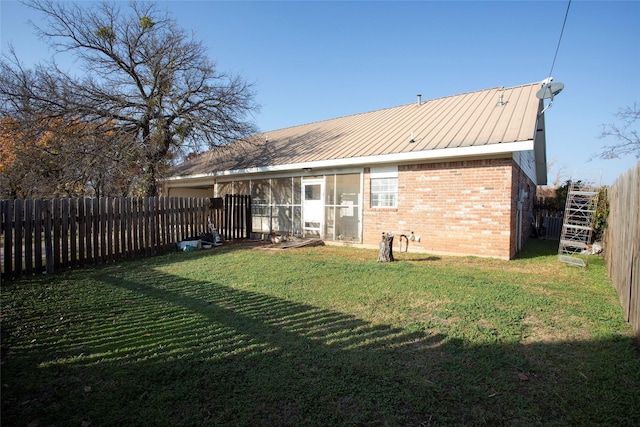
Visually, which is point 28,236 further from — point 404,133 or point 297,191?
point 404,133

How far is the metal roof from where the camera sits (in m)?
8.98

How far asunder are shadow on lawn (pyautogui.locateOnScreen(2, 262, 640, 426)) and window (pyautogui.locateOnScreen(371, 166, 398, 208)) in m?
6.69

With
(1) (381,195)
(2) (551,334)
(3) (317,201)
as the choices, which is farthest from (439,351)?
(3) (317,201)

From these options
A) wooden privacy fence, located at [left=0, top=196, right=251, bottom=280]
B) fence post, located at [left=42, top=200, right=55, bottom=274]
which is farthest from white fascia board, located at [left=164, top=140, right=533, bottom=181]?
fence post, located at [left=42, top=200, right=55, bottom=274]

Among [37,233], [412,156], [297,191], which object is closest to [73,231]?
[37,233]

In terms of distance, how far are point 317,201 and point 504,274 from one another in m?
6.86

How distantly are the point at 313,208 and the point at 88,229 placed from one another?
22.8 ft

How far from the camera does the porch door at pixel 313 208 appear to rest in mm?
12000

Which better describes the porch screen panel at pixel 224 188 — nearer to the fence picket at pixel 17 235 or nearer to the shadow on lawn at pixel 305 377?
the fence picket at pixel 17 235

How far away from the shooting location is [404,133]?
1123 cm

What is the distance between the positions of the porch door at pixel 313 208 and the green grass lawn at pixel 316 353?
6.09 m

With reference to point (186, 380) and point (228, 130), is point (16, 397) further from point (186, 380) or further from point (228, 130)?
point (228, 130)

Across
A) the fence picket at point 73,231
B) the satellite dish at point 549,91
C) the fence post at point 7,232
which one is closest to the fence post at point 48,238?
the fence picket at point 73,231

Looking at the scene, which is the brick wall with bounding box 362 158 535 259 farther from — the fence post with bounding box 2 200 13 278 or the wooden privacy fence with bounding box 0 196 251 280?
the fence post with bounding box 2 200 13 278
